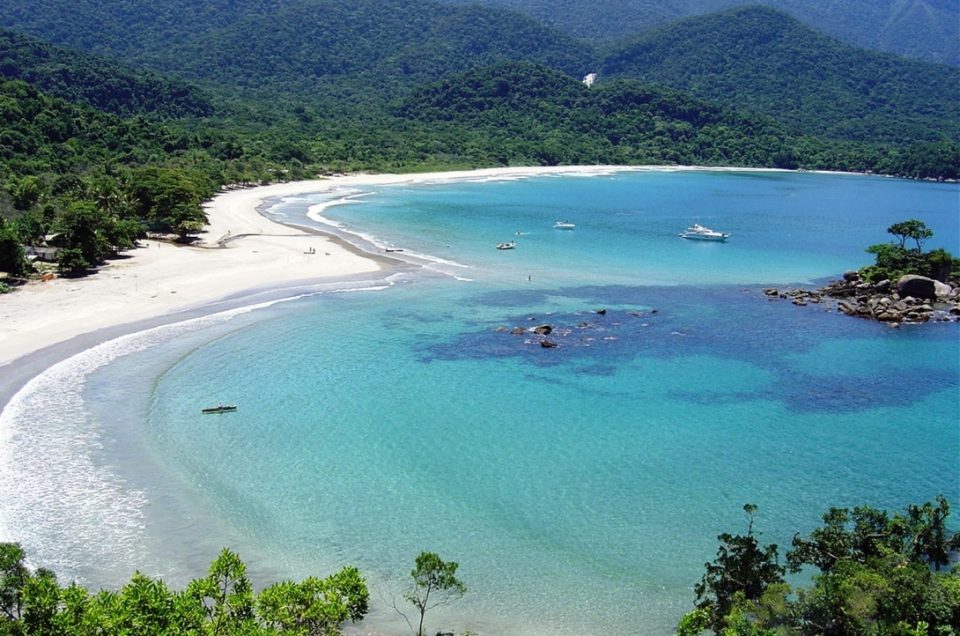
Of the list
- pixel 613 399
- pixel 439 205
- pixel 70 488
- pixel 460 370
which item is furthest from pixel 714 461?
pixel 439 205

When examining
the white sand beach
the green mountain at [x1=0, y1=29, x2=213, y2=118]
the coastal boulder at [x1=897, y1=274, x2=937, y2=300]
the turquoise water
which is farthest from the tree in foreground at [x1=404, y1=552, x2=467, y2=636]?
the green mountain at [x1=0, y1=29, x2=213, y2=118]

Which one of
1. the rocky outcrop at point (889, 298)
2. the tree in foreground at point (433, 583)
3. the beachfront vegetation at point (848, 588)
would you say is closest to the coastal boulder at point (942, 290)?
the rocky outcrop at point (889, 298)

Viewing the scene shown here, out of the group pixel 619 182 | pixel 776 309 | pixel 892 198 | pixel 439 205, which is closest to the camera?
pixel 776 309

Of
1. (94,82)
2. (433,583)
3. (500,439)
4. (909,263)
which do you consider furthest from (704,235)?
(94,82)

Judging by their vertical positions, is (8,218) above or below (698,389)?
above

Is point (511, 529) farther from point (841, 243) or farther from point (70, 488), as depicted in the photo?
point (841, 243)

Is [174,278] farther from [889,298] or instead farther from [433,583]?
[889,298]

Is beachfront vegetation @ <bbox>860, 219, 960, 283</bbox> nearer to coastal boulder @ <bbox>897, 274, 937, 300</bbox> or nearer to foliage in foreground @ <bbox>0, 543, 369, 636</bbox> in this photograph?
coastal boulder @ <bbox>897, 274, 937, 300</bbox>
